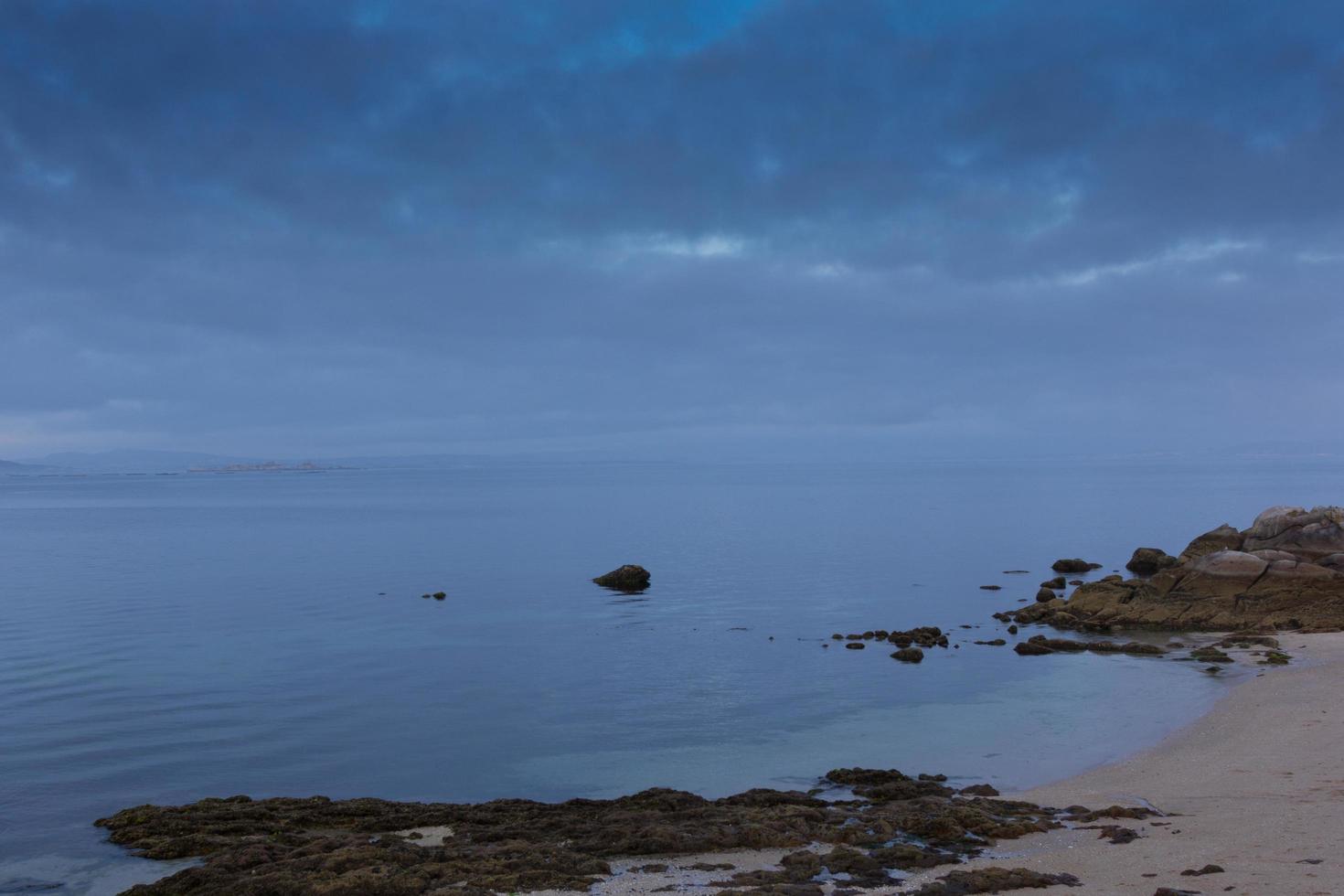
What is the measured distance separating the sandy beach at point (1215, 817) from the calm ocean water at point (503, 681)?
158 cm

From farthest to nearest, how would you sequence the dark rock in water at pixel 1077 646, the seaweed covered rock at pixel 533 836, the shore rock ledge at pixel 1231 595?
the shore rock ledge at pixel 1231 595 → the dark rock in water at pixel 1077 646 → the seaweed covered rock at pixel 533 836

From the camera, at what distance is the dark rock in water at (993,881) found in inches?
457

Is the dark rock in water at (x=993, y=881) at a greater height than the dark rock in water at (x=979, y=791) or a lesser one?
greater

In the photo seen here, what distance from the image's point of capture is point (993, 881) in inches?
462

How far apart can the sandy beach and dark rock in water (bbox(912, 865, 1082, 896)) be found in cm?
24

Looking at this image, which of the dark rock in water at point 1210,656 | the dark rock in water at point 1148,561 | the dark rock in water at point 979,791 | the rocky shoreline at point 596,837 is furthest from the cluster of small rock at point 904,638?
the dark rock in water at point 1148,561

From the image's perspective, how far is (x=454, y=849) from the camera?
1387 cm

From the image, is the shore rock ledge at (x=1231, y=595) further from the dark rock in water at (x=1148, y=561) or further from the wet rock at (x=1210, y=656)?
the dark rock in water at (x=1148, y=561)

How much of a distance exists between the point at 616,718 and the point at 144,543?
63401mm

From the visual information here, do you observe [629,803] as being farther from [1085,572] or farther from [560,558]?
[560,558]

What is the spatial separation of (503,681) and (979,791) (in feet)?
50.8

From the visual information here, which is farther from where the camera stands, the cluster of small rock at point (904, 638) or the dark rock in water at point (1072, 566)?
the dark rock in water at point (1072, 566)

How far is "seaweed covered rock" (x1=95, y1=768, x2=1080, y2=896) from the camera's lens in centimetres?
1255

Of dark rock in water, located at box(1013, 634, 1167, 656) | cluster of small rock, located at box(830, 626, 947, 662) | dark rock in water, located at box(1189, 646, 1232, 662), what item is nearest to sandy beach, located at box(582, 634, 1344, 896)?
dark rock in water, located at box(1189, 646, 1232, 662)
